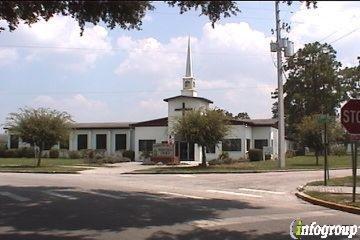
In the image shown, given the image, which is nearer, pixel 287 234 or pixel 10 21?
pixel 287 234

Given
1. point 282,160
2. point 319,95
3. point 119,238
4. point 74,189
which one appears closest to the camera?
point 119,238

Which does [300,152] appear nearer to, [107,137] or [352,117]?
[107,137]

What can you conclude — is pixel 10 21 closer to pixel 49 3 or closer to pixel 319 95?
pixel 49 3

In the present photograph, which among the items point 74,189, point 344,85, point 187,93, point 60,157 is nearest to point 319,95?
point 344,85

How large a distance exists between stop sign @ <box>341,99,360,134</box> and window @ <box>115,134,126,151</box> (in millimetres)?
47873

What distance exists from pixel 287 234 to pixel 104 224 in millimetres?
4012

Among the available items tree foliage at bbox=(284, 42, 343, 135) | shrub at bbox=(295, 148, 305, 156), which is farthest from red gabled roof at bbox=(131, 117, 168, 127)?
tree foliage at bbox=(284, 42, 343, 135)

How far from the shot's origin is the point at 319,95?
291 feet

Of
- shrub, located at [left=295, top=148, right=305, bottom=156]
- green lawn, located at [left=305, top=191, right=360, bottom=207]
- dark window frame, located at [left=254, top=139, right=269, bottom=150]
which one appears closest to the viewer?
green lawn, located at [left=305, top=191, right=360, bottom=207]

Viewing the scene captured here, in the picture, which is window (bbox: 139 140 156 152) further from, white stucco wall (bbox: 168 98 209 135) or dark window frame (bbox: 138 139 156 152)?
→ white stucco wall (bbox: 168 98 209 135)

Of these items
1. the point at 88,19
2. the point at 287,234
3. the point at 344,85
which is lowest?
the point at 287,234

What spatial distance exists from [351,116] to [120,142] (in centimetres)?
4838

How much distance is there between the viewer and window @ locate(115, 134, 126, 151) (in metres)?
63.9

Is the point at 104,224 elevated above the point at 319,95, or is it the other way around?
the point at 319,95
